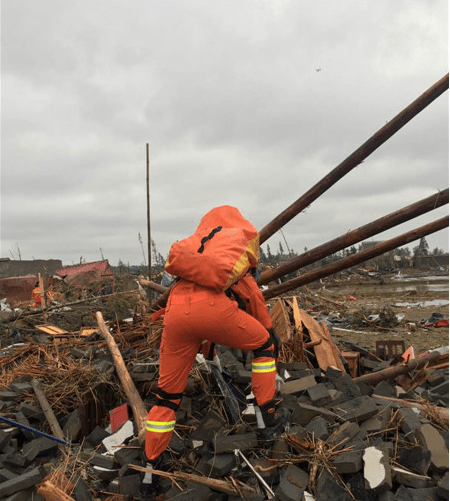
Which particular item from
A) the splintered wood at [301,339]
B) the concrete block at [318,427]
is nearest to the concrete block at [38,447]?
the concrete block at [318,427]

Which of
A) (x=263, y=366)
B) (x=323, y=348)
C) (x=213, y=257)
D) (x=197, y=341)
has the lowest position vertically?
(x=323, y=348)

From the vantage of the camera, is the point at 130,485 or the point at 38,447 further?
the point at 38,447

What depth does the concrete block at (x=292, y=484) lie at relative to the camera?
2523mm

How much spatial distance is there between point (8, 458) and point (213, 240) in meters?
2.68

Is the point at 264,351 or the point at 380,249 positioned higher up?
the point at 380,249

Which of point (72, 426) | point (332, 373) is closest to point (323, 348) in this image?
point (332, 373)

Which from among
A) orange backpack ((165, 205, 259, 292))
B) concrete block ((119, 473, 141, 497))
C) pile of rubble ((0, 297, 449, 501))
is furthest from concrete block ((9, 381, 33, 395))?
orange backpack ((165, 205, 259, 292))

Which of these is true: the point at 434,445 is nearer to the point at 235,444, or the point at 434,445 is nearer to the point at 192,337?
the point at 235,444

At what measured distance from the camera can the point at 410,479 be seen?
2582 mm

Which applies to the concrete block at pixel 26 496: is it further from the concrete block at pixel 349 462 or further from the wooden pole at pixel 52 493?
the concrete block at pixel 349 462

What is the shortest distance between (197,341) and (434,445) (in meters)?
1.90

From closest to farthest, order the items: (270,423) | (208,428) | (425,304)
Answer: (270,423) → (208,428) → (425,304)

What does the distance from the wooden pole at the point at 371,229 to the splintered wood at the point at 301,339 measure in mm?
1395

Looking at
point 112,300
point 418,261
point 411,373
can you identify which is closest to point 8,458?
point 411,373
